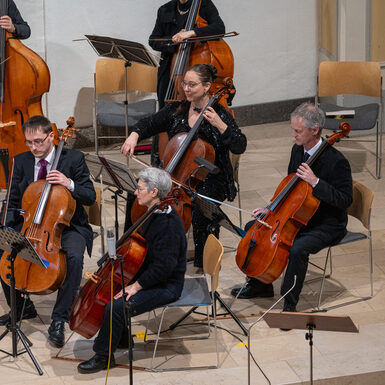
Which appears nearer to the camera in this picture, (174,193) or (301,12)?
(174,193)

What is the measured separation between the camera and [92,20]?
23.9ft

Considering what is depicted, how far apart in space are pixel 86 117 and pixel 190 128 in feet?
8.99

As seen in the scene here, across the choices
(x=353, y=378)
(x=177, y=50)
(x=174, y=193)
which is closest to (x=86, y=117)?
(x=177, y=50)

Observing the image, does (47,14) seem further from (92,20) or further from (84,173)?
(84,173)

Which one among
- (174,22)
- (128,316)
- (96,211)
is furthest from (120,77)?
(128,316)

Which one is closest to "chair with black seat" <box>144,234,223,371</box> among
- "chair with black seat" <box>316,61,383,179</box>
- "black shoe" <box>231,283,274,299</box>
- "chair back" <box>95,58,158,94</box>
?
"black shoe" <box>231,283,274,299</box>

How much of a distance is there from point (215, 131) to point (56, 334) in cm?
157

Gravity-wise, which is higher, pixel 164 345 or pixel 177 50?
pixel 177 50

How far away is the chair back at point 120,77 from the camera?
695 cm

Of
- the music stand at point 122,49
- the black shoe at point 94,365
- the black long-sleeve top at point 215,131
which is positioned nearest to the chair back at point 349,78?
the music stand at point 122,49

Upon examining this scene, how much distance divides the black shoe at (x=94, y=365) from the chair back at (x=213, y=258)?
0.67m

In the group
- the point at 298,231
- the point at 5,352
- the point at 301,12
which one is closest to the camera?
the point at 5,352

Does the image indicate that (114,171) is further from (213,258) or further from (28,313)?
(28,313)

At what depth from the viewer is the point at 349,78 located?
6875 mm
